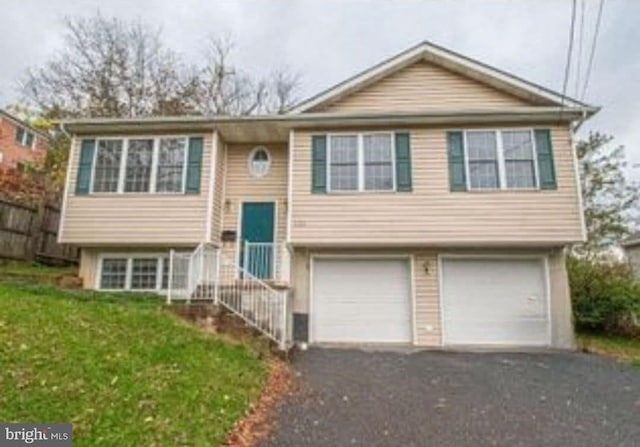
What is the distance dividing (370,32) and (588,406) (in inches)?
460

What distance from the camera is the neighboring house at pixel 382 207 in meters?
11.0

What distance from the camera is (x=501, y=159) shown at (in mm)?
11266

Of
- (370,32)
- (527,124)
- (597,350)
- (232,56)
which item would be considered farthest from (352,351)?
(232,56)

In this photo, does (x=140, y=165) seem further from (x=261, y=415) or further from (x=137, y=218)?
(x=261, y=415)

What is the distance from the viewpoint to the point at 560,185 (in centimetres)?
1093

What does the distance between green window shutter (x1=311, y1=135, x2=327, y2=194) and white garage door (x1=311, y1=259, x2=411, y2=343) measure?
195 centimetres

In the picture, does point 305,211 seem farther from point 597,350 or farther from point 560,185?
point 597,350

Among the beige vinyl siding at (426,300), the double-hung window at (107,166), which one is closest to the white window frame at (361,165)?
the beige vinyl siding at (426,300)

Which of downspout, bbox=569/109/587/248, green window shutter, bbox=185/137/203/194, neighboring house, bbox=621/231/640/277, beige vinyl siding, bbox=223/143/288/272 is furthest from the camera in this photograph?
neighboring house, bbox=621/231/640/277

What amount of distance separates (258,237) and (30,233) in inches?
283

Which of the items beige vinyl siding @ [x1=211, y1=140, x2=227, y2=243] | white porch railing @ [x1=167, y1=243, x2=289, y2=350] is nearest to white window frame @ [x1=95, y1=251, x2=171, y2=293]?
beige vinyl siding @ [x1=211, y1=140, x2=227, y2=243]

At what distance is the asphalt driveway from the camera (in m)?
5.05

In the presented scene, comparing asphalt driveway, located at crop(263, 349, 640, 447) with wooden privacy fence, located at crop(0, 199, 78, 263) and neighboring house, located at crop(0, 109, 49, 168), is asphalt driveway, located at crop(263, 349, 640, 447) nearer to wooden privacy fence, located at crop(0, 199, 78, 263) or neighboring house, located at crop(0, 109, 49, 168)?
wooden privacy fence, located at crop(0, 199, 78, 263)

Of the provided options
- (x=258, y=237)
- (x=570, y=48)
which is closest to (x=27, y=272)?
(x=258, y=237)
